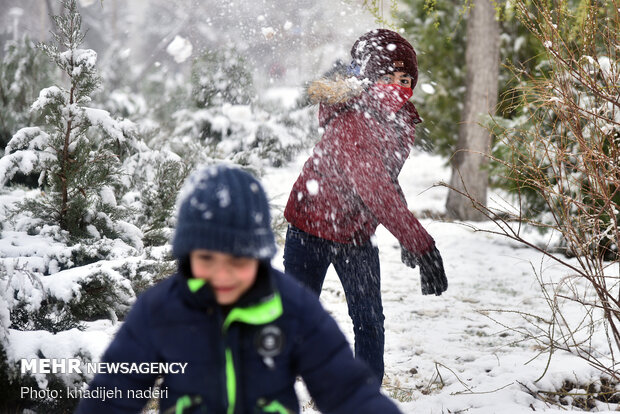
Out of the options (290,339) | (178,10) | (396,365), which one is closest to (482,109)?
(396,365)

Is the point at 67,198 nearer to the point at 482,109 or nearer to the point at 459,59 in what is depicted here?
the point at 482,109

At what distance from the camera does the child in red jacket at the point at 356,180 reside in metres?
2.38

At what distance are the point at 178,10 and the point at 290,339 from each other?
98.5 ft

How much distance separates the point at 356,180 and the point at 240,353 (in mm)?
1136

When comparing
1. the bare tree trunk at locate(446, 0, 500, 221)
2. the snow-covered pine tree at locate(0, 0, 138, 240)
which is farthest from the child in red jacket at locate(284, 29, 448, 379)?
the bare tree trunk at locate(446, 0, 500, 221)

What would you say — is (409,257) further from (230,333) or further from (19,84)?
(19,84)

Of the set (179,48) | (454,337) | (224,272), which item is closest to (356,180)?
(224,272)

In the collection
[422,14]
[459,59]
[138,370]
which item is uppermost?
[422,14]

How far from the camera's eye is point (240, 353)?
132 cm

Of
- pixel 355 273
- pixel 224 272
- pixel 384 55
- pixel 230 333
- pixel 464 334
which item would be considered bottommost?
pixel 464 334

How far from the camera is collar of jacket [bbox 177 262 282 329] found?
132 cm

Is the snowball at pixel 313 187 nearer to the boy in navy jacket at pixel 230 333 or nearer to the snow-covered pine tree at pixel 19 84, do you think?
the boy in navy jacket at pixel 230 333

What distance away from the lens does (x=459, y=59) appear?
1026cm

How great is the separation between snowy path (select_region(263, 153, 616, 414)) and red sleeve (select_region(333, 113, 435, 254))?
1151mm
